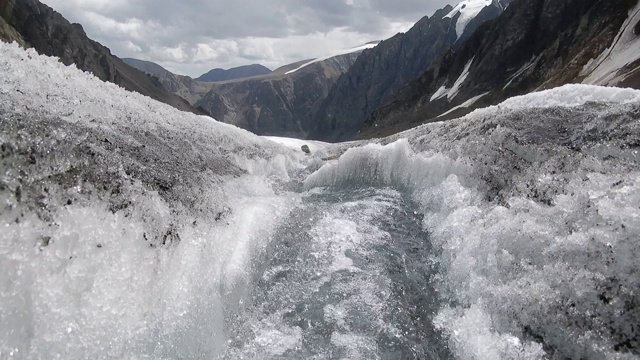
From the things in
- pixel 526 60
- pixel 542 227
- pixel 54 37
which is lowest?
pixel 542 227

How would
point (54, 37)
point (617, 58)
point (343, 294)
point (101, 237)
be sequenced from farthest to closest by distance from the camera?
point (54, 37) < point (617, 58) < point (343, 294) < point (101, 237)

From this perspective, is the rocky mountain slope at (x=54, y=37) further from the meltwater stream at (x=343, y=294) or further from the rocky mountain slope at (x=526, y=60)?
the meltwater stream at (x=343, y=294)

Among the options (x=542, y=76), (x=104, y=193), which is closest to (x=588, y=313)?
(x=104, y=193)

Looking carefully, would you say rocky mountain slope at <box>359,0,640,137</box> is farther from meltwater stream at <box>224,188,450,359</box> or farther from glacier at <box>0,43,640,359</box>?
meltwater stream at <box>224,188,450,359</box>

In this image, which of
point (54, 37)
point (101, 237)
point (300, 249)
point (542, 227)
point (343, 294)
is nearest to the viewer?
point (101, 237)

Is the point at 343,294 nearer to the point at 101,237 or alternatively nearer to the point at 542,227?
the point at 542,227

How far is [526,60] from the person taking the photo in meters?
89.6

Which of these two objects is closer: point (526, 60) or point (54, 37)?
point (526, 60)

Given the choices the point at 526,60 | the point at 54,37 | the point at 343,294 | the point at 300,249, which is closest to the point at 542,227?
the point at 343,294

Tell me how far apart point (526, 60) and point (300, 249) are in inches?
3742

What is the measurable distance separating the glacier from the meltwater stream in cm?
4

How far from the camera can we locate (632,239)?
648cm

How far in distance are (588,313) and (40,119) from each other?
10421mm

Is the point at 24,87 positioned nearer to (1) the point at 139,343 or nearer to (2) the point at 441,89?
(1) the point at 139,343
